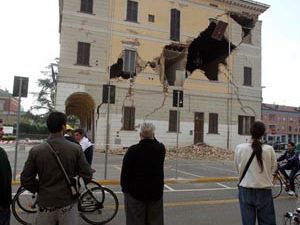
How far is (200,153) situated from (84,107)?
11.9 meters

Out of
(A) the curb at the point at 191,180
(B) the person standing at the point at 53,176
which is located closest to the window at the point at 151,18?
(A) the curb at the point at 191,180

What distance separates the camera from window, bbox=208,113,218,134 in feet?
105

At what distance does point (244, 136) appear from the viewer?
3350 centimetres

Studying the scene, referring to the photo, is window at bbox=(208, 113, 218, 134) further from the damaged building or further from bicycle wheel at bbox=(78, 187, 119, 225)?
bicycle wheel at bbox=(78, 187, 119, 225)

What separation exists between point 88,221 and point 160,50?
2401 cm

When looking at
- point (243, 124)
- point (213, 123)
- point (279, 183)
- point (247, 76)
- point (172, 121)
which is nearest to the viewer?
point (279, 183)

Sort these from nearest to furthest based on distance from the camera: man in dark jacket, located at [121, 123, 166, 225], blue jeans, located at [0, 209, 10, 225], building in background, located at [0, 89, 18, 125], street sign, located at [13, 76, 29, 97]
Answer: blue jeans, located at [0, 209, 10, 225], man in dark jacket, located at [121, 123, 166, 225], street sign, located at [13, 76, 29, 97], building in background, located at [0, 89, 18, 125]

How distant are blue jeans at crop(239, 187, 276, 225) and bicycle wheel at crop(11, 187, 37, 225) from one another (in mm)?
3997

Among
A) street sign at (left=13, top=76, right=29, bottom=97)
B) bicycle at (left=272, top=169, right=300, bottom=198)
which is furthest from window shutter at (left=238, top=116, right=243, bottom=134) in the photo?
street sign at (left=13, top=76, right=29, bottom=97)

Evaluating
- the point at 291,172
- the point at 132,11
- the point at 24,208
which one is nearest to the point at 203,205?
the point at 291,172

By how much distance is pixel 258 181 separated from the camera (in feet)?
15.8

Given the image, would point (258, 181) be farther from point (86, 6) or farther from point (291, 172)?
point (86, 6)

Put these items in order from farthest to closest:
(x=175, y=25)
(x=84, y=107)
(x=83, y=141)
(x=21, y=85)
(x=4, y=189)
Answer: (x=84, y=107) < (x=175, y=25) < (x=21, y=85) < (x=83, y=141) < (x=4, y=189)

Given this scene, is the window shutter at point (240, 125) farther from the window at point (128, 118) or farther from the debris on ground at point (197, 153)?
the window at point (128, 118)
